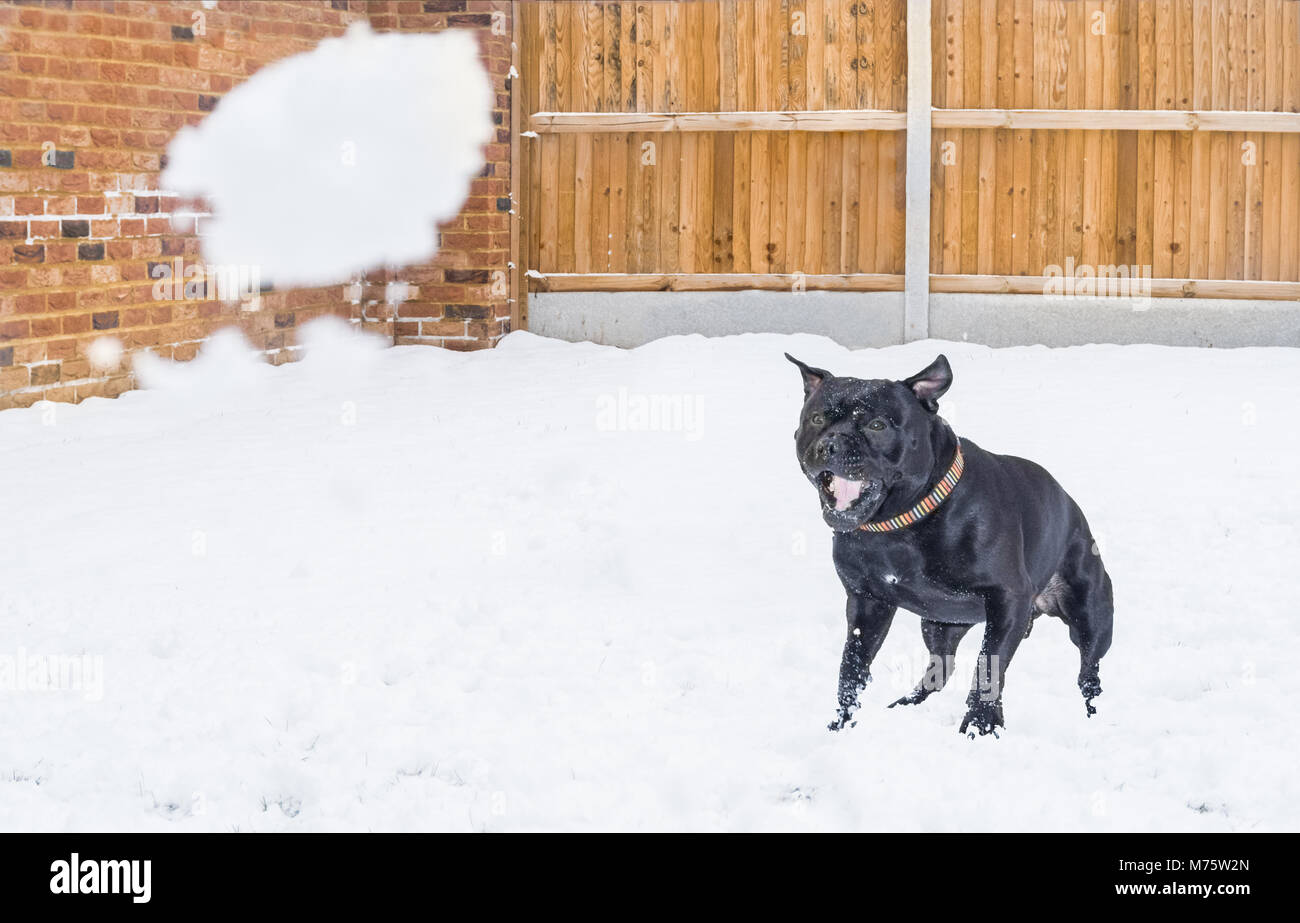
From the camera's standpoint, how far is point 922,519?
12.7 ft

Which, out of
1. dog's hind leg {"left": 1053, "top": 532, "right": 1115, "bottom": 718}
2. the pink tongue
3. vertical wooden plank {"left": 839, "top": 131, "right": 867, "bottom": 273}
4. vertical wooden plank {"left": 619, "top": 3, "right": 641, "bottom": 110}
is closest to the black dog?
Answer: the pink tongue

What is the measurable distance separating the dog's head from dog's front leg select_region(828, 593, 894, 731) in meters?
0.33

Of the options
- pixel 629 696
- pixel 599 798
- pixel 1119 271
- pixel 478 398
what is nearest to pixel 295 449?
pixel 478 398

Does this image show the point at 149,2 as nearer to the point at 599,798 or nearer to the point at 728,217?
the point at 728,217

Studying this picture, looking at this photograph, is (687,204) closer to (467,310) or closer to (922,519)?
(467,310)

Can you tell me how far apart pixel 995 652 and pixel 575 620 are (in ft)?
5.77

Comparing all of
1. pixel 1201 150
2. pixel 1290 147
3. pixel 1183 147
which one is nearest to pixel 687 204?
pixel 1183 147

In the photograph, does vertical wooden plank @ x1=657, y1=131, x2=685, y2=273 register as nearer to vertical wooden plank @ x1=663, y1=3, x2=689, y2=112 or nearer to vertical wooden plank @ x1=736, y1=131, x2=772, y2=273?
vertical wooden plank @ x1=663, y1=3, x2=689, y2=112

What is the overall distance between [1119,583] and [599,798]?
2.70 m

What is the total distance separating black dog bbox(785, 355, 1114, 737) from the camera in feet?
12.5

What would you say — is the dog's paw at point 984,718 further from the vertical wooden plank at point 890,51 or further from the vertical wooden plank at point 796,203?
the vertical wooden plank at point 890,51

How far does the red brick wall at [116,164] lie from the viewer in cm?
798

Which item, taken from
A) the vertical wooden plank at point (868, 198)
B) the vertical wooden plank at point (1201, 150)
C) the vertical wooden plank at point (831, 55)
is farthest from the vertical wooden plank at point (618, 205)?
the vertical wooden plank at point (1201, 150)

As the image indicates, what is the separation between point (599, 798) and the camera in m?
3.90
